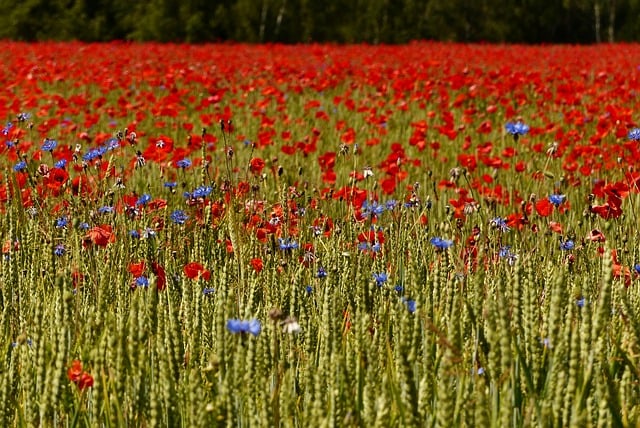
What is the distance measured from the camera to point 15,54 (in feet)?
40.4

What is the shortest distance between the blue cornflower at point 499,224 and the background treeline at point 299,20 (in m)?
17.0

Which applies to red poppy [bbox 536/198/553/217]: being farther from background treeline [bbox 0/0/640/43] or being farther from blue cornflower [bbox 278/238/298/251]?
background treeline [bbox 0/0/640/43]

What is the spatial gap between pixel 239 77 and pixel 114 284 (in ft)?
24.0

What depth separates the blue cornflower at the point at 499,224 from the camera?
263 cm

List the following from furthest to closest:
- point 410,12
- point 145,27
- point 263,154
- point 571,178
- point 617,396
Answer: point 410,12
point 145,27
point 263,154
point 571,178
point 617,396

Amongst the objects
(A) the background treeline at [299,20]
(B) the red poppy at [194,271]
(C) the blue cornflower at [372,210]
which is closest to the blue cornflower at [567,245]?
(C) the blue cornflower at [372,210]

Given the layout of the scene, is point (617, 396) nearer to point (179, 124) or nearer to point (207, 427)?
point (207, 427)

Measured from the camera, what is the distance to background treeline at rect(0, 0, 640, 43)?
19.2 meters

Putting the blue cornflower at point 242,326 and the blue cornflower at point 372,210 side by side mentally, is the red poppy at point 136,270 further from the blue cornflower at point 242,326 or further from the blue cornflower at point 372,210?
the blue cornflower at point 242,326

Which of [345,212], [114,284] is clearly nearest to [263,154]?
[345,212]

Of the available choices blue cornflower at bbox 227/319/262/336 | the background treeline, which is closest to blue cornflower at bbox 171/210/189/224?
blue cornflower at bbox 227/319/262/336

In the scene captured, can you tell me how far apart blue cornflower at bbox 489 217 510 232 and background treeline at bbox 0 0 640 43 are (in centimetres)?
Answer: 1696

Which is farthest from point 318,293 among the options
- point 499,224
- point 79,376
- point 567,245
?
point 567,245

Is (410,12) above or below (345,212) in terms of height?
above
